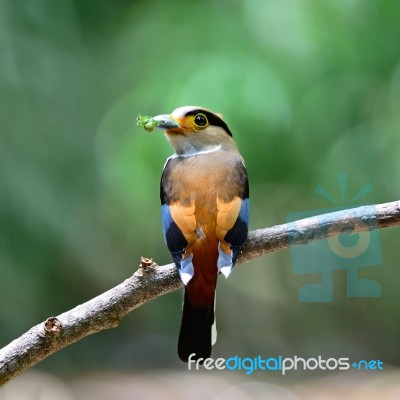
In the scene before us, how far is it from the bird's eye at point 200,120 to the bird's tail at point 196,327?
235 mm

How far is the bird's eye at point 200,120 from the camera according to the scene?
1.05 m

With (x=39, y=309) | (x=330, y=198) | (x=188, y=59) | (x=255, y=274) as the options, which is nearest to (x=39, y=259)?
(x=39, y=309)

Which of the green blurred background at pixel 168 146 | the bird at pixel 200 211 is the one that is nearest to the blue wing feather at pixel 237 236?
the bird at pixel 200 211

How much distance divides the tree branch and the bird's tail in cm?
8

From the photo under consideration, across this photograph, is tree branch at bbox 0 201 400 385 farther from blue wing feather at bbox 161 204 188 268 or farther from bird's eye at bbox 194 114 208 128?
bird's eye at bbox 194 114 208 128

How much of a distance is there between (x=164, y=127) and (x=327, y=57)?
1.06m

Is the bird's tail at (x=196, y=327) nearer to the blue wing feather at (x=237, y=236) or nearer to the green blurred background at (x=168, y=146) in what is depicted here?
the blue wing feather at (x=237, y=236)

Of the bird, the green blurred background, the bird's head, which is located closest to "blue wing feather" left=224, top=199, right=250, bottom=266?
the bird

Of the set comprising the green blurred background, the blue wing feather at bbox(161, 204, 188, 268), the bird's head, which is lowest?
the blue wing feather at bbox(161, 204, 188, 268)

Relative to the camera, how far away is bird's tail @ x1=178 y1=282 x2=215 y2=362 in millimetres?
1033

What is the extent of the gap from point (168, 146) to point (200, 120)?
25.1 inches

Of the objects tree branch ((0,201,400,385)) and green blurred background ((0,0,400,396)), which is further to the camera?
green blurred background ((0,0,400,396))

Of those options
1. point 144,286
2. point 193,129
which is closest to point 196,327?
point 144,286

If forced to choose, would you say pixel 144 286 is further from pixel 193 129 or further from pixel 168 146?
pixel 168 146
